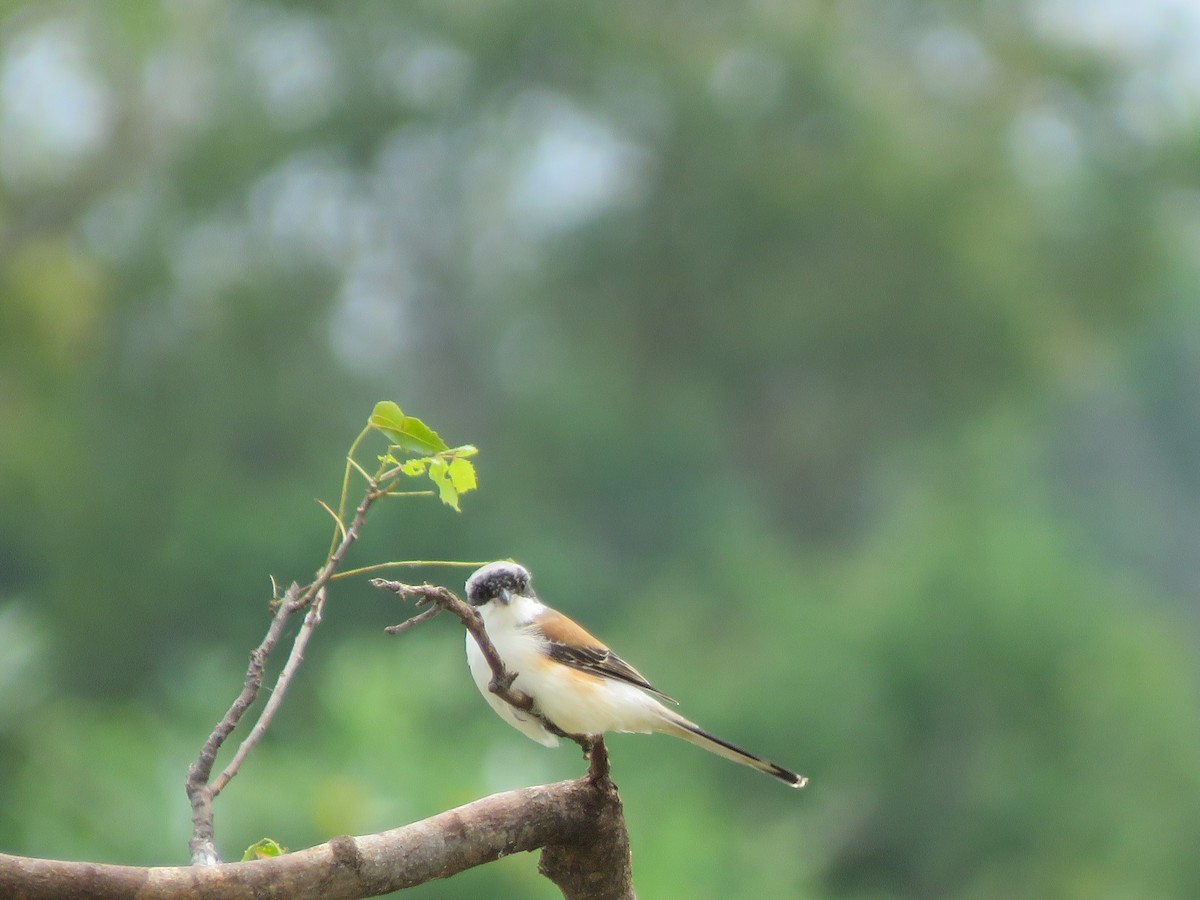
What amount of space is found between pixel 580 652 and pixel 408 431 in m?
0.90

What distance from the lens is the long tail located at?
2320mm

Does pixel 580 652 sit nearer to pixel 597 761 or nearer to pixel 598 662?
pixel 598 662

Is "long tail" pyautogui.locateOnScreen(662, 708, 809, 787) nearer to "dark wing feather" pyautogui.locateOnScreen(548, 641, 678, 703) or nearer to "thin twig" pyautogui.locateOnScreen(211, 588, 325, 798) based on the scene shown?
"dark wing feather" pyautogui.locateOnScreen(548, 641, 678, 703)

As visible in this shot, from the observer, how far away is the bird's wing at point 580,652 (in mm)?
2543

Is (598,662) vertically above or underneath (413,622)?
above

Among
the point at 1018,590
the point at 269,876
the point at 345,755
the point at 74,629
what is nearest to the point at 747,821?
the point at 1018,590

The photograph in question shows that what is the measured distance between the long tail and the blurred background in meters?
9.43

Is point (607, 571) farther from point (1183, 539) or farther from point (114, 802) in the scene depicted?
point (114, 802)

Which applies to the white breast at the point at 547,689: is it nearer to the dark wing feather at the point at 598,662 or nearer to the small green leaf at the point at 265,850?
the dark wing feather at the point at 598,662

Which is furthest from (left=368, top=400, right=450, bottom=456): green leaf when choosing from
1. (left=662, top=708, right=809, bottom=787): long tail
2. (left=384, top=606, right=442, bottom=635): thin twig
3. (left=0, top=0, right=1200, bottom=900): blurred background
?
(left=0, top=0, right=1200, bottom=900): blurred background

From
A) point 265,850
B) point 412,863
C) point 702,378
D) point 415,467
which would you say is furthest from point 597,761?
point 702,378

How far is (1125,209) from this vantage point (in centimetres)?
2381

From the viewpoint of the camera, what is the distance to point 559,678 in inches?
93.9

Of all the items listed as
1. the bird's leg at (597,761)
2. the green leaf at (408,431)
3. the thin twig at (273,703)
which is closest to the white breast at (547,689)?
the bird's leg at (597,761)
